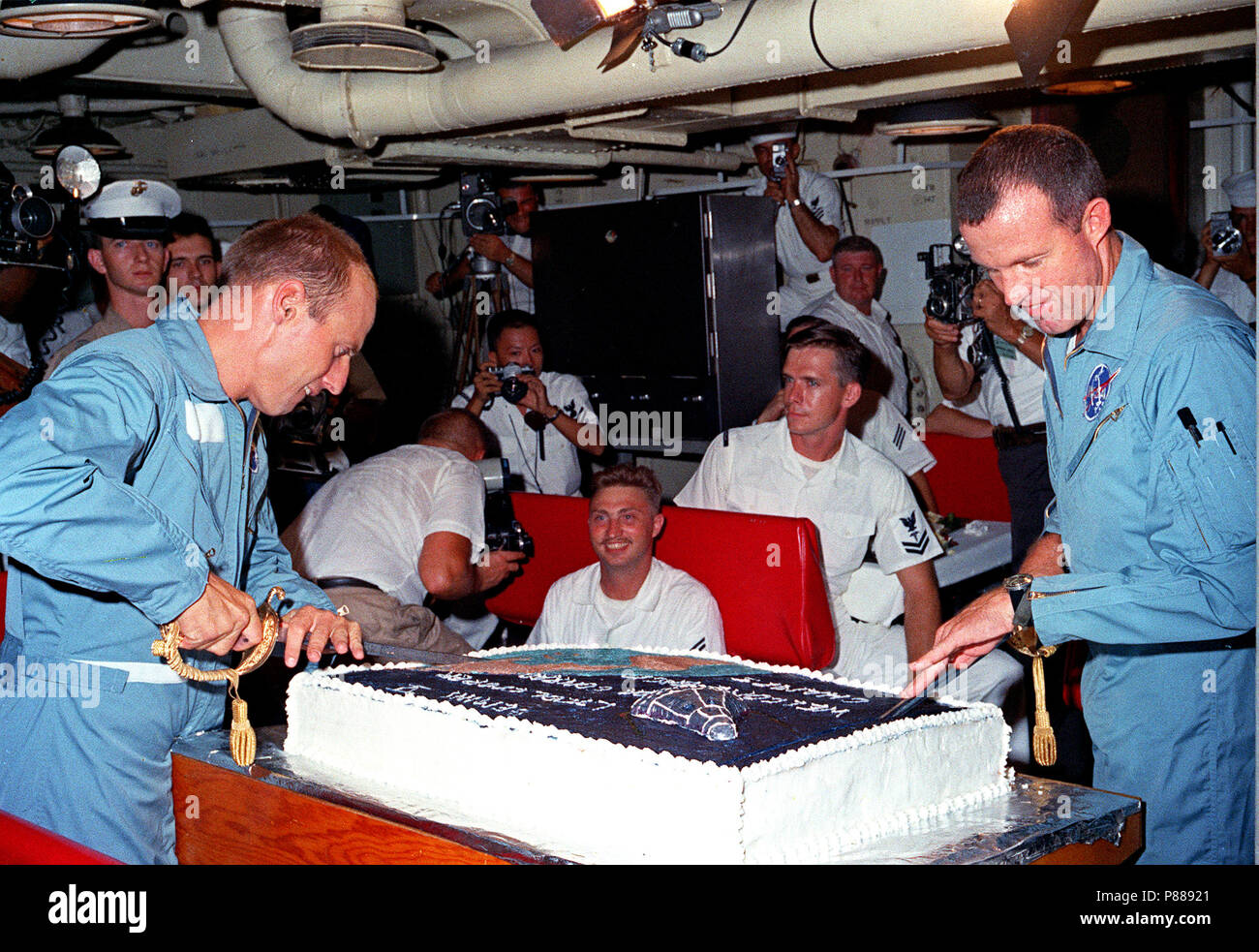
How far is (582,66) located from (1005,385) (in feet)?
6.37

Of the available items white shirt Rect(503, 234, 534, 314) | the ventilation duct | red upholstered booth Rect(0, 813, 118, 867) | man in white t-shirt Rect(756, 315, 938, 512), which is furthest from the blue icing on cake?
white shirt Rect(503, 234, 534, 314)

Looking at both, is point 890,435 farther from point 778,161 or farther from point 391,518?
point 778,161

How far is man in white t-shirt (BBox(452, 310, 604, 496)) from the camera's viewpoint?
17.6 ft

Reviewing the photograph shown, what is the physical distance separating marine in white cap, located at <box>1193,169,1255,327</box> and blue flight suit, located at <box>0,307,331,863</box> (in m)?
3.73

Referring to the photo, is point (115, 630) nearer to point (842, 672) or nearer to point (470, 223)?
point (842, 672)

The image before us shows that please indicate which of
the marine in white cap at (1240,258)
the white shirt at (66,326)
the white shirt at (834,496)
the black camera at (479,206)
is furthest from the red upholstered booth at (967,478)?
the white shirt at (66,326)

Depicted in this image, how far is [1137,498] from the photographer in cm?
192

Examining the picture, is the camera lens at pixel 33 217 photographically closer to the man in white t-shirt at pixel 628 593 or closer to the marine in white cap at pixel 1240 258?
the man in white t-shirt at pixel 628 593

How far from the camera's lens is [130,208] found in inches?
167

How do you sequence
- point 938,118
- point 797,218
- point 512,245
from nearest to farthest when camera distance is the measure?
1. point 938,118
2. point 797,218
3. point 512,245

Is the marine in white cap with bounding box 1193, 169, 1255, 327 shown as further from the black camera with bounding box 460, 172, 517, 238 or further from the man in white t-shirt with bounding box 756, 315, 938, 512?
the black camera with bounding box 460, 172, 517, 238

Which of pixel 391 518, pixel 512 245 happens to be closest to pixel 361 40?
pixel 391 518

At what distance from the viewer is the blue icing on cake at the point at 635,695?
1633mm

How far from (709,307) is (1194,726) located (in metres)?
3.48
